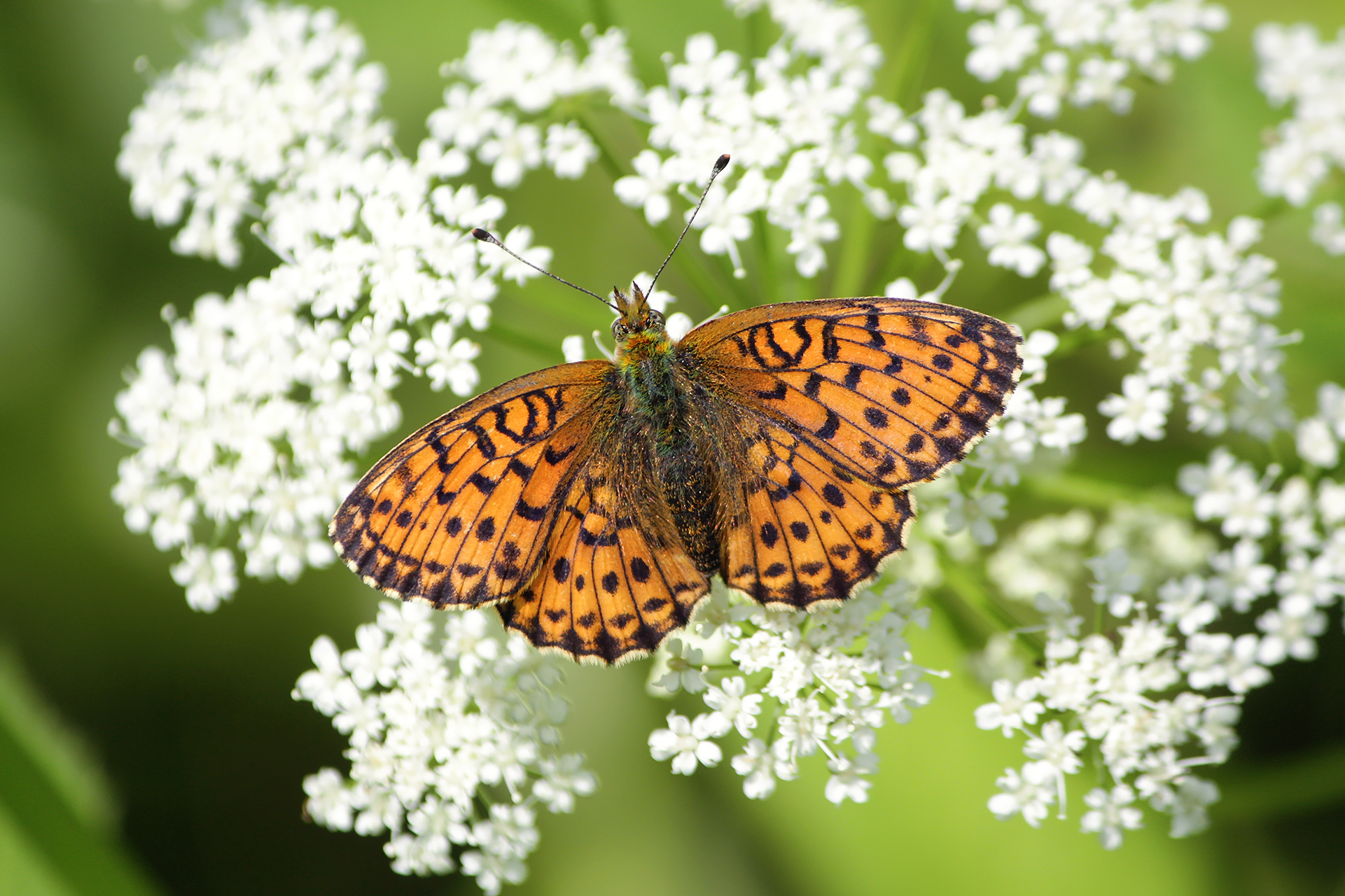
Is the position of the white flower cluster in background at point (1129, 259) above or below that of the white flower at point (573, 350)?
above

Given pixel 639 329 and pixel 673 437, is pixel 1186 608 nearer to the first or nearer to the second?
pixel 673 437

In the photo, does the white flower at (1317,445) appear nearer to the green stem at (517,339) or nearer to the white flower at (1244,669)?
the white flower at (1244,669)

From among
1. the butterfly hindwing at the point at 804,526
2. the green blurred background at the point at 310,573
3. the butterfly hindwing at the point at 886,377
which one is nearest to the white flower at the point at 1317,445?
the green blurred background at the point at 310,573

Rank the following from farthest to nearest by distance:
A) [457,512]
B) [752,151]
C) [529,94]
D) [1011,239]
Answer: [529,94] → [1011,239] → [752,151] → [457,512]

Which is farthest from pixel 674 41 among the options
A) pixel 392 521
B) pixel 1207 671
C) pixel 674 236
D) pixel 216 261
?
pixel 1207 671

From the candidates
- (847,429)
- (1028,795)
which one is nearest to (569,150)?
(847,429)

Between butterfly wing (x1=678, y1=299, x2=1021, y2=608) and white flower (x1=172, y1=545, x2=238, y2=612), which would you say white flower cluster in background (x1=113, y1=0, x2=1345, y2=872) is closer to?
white flower (x1=172, y1=545, x2=238, y2=612)
